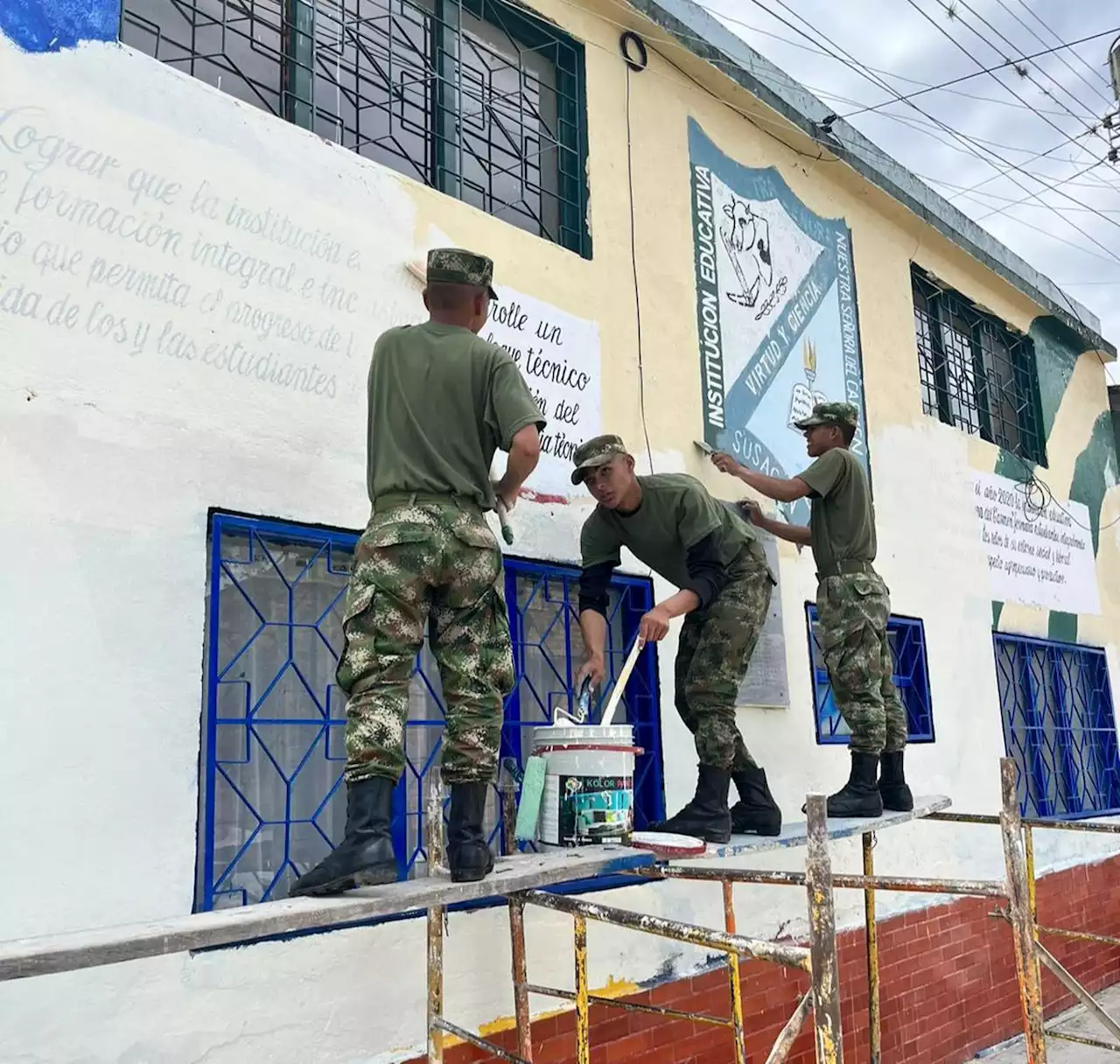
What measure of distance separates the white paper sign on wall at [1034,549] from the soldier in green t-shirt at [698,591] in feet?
12.9

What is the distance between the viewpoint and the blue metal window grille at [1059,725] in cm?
685

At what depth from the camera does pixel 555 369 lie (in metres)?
4.34

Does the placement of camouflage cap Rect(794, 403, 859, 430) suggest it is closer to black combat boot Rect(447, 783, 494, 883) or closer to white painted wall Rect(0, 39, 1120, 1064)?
white painted wall Rect(0, 39, 1120, 1064)

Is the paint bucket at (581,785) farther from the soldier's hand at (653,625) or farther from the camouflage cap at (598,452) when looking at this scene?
the camouflage cap at (598,452)

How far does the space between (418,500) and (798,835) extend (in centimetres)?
172

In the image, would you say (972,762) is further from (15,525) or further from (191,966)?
(15,525)

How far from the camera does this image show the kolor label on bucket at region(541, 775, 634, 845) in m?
2.80

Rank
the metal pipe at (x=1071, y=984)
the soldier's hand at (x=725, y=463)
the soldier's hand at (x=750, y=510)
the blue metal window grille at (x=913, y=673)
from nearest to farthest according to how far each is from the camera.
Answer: the metal pipe at (x=1071, y=984), the soldier's hand at (x=725, y=463), the soldier's hand at (x=750, y=510), the blue metal window grille at (x=913, y=673)

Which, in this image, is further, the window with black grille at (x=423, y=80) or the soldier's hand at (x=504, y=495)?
the window with black grille at (x=423, y=80)

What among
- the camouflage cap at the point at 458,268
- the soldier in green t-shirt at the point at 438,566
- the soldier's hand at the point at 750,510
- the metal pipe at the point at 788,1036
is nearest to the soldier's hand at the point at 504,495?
the soldier in green t-shirt at the point at 438,566

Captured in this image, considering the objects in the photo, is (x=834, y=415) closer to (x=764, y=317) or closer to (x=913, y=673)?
(x=764, y=317)

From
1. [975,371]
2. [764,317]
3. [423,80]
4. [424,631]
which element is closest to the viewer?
[424,631]

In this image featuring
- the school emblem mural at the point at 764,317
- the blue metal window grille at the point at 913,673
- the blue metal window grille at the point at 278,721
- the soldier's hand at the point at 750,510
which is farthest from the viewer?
the blue metal window grille at the point at 913,673

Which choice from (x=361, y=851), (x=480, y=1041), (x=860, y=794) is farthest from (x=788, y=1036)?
(x=860, y=794)
